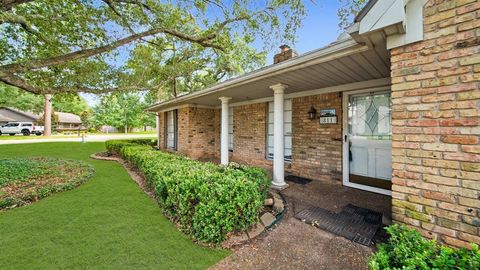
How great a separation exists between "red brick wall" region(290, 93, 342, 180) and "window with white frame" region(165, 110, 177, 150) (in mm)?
6299

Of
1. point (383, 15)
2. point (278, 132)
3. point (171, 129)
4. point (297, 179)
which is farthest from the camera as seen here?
point (171, 129)

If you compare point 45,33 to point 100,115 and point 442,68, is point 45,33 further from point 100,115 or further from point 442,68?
point 100,115

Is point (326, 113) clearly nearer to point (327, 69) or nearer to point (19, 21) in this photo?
point (327, 69)

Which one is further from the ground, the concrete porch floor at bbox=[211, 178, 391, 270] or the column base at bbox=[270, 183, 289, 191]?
the column base at bbox=[270, 183, 289, 191]

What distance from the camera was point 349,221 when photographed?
321 cm

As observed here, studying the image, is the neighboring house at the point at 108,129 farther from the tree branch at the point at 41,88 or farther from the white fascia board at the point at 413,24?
the white fascia board at the point at 413,24

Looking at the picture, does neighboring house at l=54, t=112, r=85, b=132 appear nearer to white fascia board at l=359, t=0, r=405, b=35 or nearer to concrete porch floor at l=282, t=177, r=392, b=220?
concrete porch floor at l=282, t=177, r=392, b=220

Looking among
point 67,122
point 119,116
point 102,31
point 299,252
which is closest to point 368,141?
point 299,252

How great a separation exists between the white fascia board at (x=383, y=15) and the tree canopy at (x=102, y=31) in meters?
5.47

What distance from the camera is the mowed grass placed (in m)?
2.34

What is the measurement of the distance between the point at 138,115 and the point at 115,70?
113 feet

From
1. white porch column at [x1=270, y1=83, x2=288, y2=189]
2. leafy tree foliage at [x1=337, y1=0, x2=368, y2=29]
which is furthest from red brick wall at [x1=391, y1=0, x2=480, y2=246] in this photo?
leafy tree foliage at [x1=337, y1=0, x2=368, y2=29]

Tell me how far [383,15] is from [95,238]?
4479 mm

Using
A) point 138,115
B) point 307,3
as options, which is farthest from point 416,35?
point 138,115
